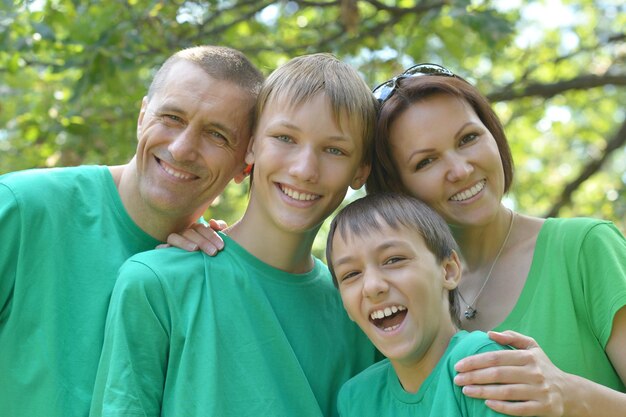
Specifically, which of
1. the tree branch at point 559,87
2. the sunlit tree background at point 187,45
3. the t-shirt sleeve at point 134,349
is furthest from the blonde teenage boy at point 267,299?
the tree branch at point 559,87

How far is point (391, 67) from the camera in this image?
18.6ft

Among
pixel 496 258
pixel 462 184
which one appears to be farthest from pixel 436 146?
pixel 496 258

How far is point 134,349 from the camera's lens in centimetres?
249

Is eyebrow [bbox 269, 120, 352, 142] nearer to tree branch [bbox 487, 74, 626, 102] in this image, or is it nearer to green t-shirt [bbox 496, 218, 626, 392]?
green t-shirt [bbox 496, 218, 626, 392]

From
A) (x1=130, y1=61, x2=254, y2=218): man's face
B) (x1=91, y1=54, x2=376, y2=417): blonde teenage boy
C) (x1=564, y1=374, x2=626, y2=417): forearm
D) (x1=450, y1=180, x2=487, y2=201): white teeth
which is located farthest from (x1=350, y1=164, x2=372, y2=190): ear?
(x1=564, y1=374, x2=626, y2=417): forearm

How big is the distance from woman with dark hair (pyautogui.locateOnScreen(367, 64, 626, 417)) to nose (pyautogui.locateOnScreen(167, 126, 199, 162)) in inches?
27.5

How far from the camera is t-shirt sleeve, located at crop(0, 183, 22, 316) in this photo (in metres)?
2.70

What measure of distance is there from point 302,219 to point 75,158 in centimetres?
329

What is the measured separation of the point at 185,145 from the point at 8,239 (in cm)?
70

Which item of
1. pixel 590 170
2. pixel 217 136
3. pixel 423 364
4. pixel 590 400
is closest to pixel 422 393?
pixel 423 364

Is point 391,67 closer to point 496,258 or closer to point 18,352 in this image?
point 496,258

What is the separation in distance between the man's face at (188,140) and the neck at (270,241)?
24cm

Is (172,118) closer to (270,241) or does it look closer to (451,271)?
(270,241)

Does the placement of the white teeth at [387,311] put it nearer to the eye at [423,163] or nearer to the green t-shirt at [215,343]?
the green t-shirt at [215,343]
